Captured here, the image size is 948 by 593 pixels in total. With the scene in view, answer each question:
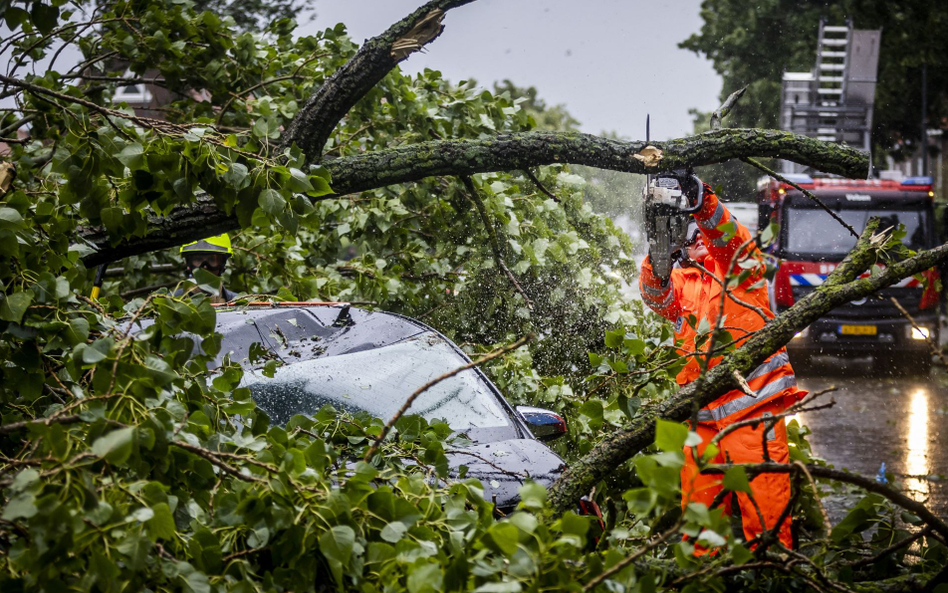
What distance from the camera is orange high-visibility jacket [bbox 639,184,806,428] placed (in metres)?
3.46

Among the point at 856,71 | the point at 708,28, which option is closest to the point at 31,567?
the point at 856,71

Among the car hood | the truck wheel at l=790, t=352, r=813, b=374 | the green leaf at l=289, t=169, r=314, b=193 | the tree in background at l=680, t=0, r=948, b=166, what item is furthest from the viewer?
the tree in background at l=680, t=0, r=948, b=166

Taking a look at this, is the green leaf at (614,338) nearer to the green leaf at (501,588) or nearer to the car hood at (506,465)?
the car hood at (506,465)

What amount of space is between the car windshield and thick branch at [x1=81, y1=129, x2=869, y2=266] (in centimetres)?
66

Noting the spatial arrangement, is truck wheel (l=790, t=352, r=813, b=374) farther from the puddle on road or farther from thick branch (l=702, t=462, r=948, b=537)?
thick branch (l=702, t=462, r=948, b=537)

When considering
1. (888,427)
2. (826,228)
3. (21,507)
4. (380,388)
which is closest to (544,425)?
(380,388)

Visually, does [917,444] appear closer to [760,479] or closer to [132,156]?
[760,479]

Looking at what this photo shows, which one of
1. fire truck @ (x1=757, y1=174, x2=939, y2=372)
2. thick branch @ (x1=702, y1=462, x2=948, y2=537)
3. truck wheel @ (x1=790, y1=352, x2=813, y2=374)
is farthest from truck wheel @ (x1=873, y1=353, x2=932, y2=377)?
thick branch @ (x1=702, y1=462, x2=948, y2=537)

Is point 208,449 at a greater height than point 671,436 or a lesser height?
lesser

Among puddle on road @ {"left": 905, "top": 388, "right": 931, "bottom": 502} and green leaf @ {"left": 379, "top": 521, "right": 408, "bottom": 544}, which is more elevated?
green leaf @ {"left": 379, "top": 521, "right": 408, "bottom": 544}

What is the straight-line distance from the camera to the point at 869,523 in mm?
2225

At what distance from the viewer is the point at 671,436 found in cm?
139

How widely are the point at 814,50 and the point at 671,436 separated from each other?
19.6 meters

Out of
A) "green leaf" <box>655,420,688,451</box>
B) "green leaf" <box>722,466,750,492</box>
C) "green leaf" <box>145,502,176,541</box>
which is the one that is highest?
"green leaf" <box>655,420,688,451</box>
